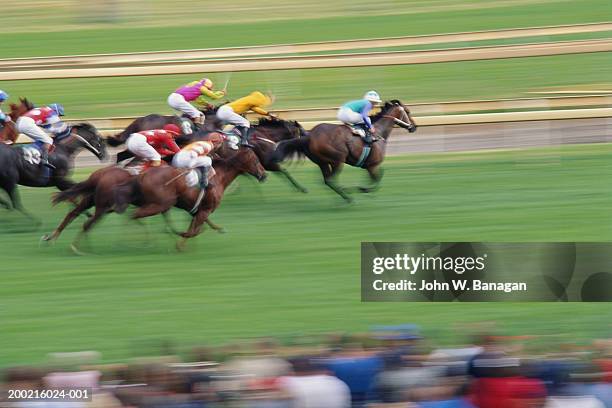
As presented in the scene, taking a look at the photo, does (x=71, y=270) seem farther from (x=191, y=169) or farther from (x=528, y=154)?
(x=528, y=154)

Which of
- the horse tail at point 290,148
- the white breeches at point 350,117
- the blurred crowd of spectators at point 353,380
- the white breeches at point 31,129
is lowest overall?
the blurred crowd of spectators at point 353,380

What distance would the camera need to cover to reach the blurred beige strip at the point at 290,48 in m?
19.0

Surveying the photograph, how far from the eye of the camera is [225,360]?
232 inches

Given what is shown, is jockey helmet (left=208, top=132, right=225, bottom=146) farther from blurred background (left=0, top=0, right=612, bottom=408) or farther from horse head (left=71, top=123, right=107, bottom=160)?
horse head (left=71, top=123, right=107, bottom=160)

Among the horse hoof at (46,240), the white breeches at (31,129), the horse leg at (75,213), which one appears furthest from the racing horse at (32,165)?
the horse leg at (75,213)

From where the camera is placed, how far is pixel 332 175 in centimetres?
1212

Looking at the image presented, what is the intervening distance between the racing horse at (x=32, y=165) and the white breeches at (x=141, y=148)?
4.34ft

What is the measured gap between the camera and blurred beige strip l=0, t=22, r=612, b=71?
19031 mm

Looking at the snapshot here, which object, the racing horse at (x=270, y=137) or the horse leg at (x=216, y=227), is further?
the racing horse at (x=270, y=137)

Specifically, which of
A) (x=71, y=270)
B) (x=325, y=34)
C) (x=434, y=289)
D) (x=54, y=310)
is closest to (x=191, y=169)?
(x=71, y=270)

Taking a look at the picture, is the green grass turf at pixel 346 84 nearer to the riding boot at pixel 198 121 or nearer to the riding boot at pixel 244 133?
the riding boot at pixel 198 121

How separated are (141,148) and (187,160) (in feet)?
1.45

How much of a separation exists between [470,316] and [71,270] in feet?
11.1

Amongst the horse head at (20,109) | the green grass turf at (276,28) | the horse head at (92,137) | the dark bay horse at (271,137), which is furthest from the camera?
the green grass turf at (276,28)
